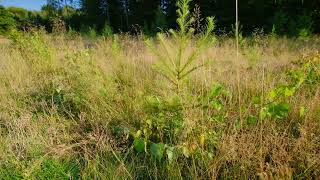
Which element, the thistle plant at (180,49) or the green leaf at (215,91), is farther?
the green leaf at (215,91)

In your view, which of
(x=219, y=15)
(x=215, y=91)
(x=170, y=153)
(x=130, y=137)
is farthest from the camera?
(x=219, y=15)

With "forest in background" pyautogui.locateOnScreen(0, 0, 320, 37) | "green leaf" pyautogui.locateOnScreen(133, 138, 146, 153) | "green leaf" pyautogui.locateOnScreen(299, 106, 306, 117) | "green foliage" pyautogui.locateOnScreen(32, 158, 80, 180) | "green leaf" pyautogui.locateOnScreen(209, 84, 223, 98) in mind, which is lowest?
"green foliage" pyautogui.locateOnScreen(32, 158, 80, 180)

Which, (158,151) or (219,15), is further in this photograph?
(219,15)

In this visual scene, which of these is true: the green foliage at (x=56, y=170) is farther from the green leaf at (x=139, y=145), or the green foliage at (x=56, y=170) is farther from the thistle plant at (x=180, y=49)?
the thistle plant at (x=180, y=49)

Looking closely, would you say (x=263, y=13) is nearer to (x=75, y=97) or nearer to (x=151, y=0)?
(x=151, y=0)

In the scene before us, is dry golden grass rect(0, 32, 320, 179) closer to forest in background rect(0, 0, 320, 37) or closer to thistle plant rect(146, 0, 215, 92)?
thistle plant rect(146, 0, 215, 92)

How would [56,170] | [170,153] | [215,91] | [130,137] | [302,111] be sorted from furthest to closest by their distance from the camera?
[130,137], [215,91], [302,111], [56,170], [170,153]

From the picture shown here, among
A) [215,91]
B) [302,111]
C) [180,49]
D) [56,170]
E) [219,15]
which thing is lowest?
[56,170]

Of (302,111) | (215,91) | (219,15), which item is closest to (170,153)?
(215,91)

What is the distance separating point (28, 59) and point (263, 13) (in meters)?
13.7

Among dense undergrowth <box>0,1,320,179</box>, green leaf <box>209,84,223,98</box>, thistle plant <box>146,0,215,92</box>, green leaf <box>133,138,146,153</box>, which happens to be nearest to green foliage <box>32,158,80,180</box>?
dense undergrowth <box>0,1,320,179</box>

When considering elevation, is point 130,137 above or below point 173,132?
below

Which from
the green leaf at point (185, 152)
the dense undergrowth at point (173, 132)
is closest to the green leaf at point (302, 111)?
the dense undergrowth at point (173, 132)

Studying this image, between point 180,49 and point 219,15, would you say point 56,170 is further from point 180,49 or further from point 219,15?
point 219,15
